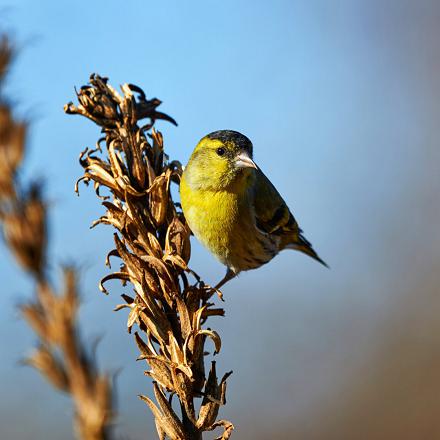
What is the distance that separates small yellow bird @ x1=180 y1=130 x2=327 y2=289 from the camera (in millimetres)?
3051

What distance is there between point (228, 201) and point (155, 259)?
1854 millimetres

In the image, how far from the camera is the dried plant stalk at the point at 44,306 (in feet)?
3.73

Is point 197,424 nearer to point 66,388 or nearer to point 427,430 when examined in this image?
point 66,388

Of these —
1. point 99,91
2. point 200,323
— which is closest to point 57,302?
point 200,323

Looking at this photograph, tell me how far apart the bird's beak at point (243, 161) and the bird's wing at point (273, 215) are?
1.12 ft

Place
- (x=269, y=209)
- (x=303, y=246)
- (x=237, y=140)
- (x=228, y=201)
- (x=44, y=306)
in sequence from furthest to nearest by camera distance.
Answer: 1. (x=303, y=246)
2. (x=269, y=209)
3. (x=228, y=201)
4. (x=237, y=140)
5. (x=44, y=306)

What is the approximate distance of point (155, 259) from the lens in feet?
4.50

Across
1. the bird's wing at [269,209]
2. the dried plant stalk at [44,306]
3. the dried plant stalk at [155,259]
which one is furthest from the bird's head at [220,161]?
the dried plant stalk at [44,306]

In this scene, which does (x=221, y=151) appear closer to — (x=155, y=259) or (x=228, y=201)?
(x=228, y=201)

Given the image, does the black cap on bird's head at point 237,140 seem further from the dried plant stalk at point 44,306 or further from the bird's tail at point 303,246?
the dried plant stalk at point 44,306

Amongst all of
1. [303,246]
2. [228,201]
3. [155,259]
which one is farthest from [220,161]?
[155,259]

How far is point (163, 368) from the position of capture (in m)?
1.23

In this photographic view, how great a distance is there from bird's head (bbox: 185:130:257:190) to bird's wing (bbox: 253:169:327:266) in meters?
0.32

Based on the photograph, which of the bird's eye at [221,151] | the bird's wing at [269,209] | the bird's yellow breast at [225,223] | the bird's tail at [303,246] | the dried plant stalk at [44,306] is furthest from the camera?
the bird's tail at [303,246]
